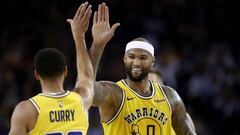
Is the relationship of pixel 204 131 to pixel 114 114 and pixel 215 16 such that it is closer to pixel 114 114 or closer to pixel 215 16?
pixel 215 16

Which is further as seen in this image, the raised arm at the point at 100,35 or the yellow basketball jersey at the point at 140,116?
the yellow basketball jersey at the point at 140,116

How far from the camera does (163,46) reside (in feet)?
50.0

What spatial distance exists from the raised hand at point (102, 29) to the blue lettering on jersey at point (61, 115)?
Result: 43.5 inches

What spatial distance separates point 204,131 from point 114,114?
7184 millimetres

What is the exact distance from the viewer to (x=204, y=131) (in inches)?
555

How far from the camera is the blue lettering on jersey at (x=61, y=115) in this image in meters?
5.33

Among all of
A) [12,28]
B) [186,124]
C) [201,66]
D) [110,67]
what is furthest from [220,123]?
[186,124]

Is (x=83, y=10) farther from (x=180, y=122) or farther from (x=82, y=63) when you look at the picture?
(x=180, y=122)

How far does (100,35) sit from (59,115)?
4.19 ft

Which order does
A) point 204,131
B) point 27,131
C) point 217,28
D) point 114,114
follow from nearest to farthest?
point 27,131
point 114,114
point 204,131
point 217,28

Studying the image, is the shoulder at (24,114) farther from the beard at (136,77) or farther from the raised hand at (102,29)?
the beard at (136,77)

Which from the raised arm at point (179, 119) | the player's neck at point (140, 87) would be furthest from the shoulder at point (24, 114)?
the raised arm at point (179, 119)

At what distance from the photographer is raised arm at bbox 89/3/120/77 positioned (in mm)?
6348

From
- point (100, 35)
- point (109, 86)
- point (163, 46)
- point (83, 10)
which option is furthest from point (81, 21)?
point (163, 46)
